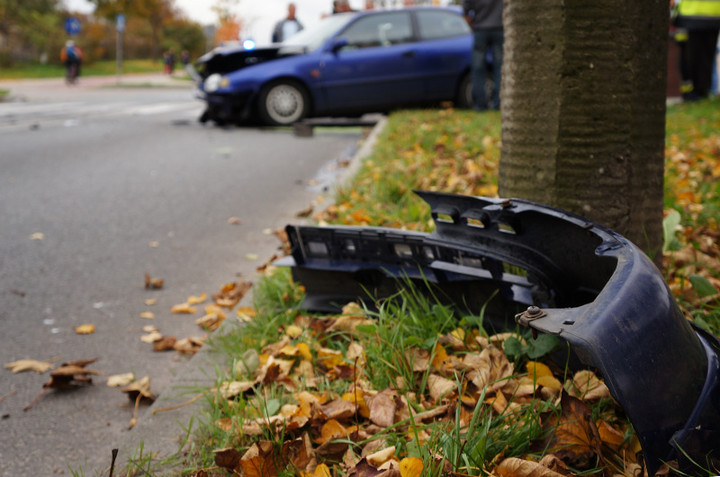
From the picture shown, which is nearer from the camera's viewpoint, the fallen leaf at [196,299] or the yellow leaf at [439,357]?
the yellow leaf at [439,357]

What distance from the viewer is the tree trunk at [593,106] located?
2.04 meters

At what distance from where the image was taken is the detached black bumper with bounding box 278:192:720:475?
127 centimetres

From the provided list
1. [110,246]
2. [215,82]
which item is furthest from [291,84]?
[110,246]

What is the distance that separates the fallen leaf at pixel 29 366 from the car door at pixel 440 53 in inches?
298

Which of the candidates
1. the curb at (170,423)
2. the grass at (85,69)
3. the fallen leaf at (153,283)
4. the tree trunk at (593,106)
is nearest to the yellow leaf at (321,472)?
the curb at (170,423)

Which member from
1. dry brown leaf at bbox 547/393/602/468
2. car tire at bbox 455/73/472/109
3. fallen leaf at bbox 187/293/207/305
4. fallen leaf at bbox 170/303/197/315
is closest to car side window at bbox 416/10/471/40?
car tire at bbox 455/73/472/109

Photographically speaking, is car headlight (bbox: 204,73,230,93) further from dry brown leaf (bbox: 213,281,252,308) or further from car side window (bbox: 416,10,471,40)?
dry brown leaf (bbox: 213,281,252,308)

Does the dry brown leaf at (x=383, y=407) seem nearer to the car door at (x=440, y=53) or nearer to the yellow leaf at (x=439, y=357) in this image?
the yellow leaf at (x=439, y=357)

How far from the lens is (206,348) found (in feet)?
8.16

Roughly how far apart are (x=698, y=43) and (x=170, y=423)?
9.70 m

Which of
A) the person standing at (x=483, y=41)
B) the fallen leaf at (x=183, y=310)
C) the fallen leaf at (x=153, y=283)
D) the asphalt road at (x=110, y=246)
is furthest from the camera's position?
the person standing at (x=483, y=41)

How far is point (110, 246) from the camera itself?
13.4ft

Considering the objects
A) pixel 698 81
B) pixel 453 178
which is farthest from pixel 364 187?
pixel 698 81

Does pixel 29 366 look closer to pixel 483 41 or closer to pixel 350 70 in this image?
pixel 483 41
